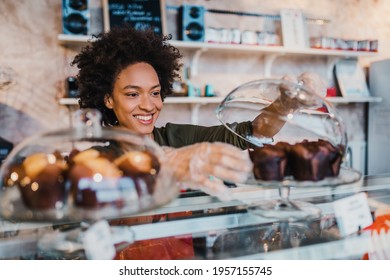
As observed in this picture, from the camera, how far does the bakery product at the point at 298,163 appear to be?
781 millimetres

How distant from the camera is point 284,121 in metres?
0.92

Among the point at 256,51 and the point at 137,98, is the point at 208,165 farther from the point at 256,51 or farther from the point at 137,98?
the point at 256,51

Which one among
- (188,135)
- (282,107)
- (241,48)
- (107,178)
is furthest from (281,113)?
(241,48)

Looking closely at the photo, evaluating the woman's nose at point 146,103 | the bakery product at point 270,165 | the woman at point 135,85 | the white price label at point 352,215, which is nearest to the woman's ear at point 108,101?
the woman at point 135,85

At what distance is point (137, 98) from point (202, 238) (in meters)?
0.63

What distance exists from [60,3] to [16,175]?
1877 mm

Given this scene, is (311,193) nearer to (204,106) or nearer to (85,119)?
(85,119)

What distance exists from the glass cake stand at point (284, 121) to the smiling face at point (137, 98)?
0.34 meters

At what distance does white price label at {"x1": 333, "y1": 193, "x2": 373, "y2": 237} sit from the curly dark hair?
826 mm

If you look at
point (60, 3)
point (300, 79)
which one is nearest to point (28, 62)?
point (60, 3)

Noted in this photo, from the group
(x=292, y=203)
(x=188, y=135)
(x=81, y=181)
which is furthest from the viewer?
(x=188, y=135)

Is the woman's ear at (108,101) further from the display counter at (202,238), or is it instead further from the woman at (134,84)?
the display counter at (202,238)

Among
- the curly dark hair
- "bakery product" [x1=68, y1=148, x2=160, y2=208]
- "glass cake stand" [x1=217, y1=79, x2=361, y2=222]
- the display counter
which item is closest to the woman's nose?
the curly dark hair

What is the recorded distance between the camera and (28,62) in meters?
2.26
